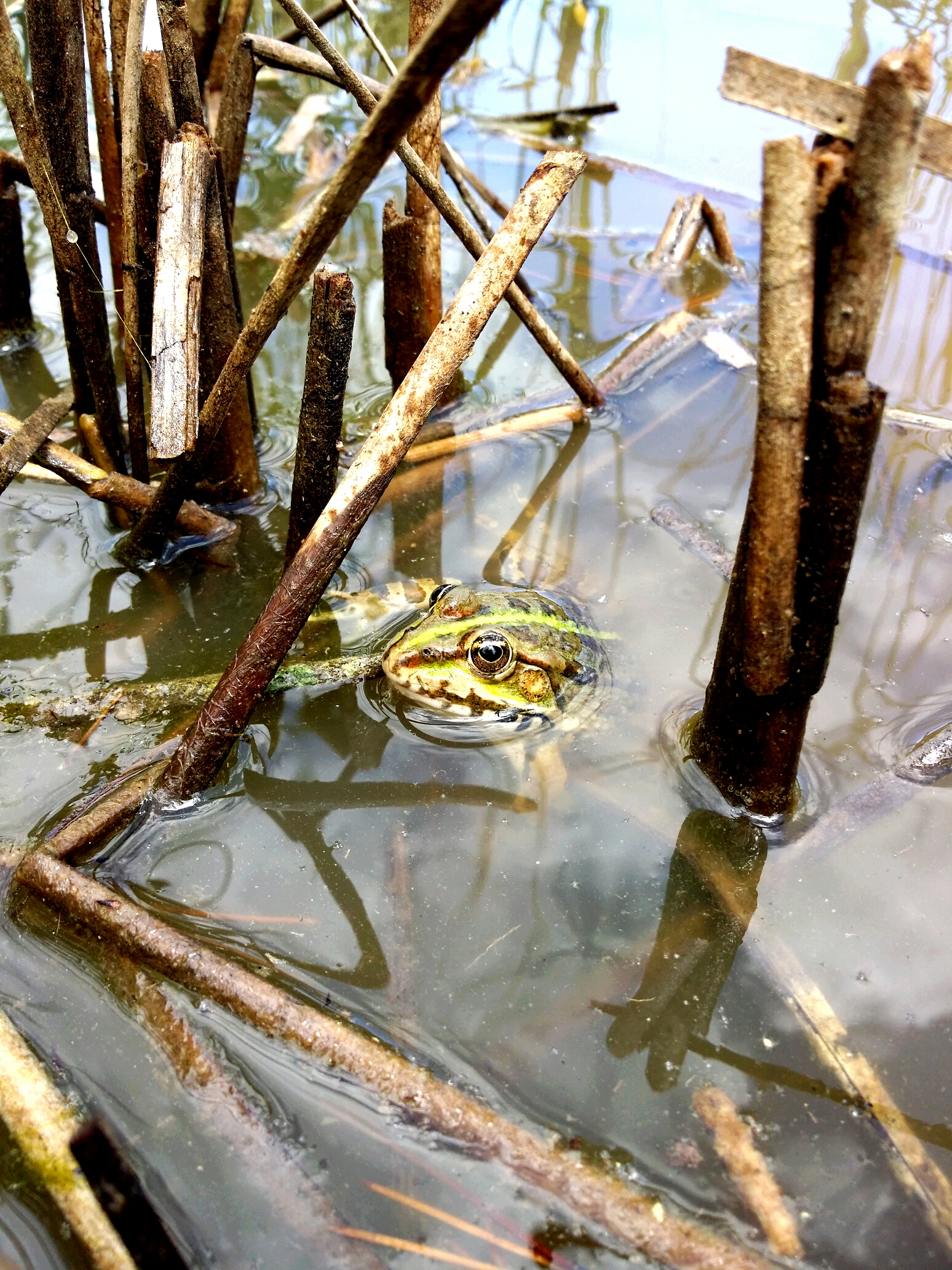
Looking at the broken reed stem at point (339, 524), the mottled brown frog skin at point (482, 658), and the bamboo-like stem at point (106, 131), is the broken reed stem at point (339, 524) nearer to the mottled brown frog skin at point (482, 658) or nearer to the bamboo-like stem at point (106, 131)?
the mottled brown frog skin at point (482, 658)

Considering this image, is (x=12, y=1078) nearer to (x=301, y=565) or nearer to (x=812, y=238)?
(x=301, y=565)

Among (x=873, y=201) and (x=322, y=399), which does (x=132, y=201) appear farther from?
(x=873, y=201)

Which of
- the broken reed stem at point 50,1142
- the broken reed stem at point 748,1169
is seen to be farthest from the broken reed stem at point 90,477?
the broken reed stem at point 748,1169

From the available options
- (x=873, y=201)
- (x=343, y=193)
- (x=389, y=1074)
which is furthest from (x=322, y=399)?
(x=389, y=1074)

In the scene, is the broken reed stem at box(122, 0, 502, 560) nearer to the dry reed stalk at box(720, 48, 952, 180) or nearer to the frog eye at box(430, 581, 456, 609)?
the dry reed stalk at box(720, 48, 952, 180)

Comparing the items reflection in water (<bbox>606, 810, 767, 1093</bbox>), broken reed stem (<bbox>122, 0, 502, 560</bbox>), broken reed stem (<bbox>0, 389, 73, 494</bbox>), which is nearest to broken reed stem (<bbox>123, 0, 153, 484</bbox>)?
broken reed stem (<bbox>0, 389, 73, 494</bbox>)

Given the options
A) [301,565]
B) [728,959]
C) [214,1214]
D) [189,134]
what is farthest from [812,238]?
[214,1214]
